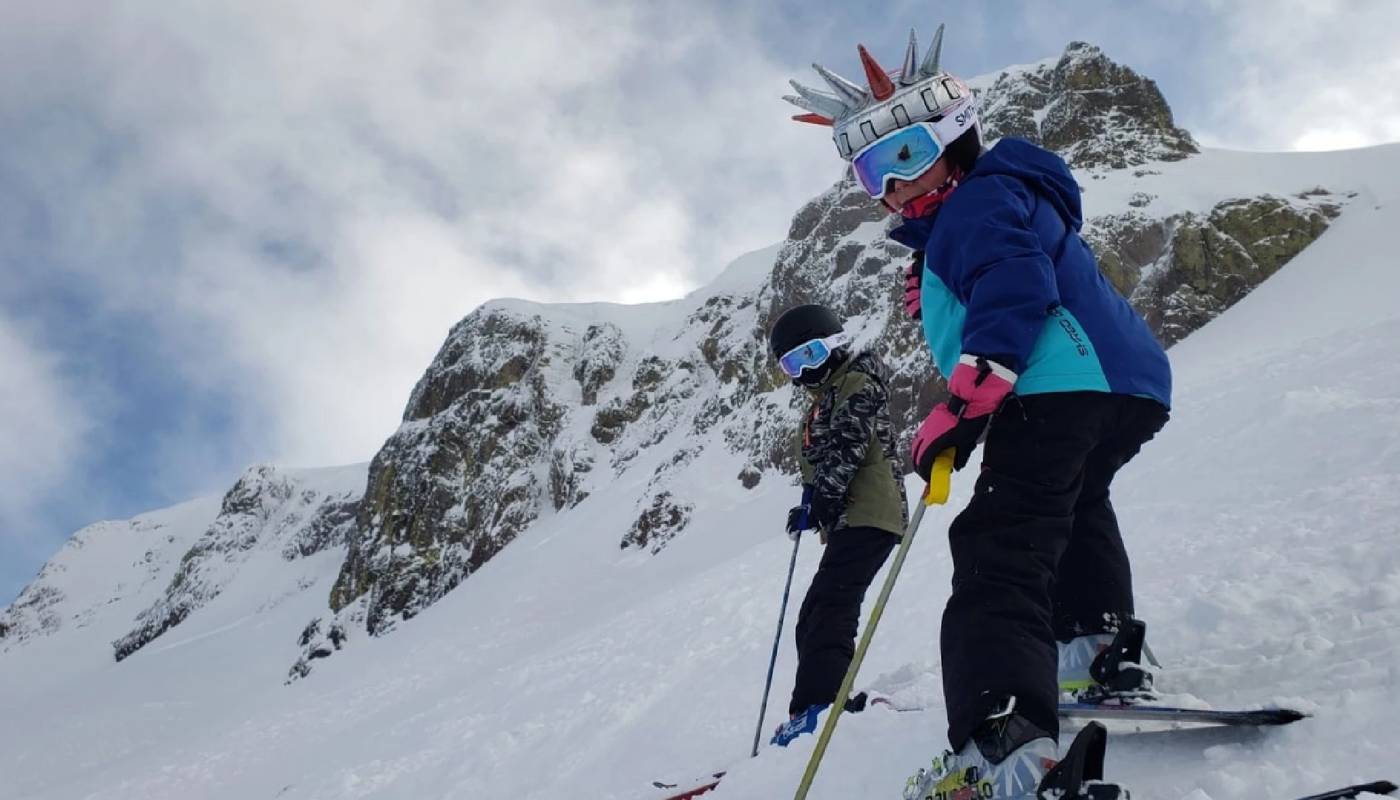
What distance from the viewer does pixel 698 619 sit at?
970 centimetres

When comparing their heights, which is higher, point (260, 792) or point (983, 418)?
point (983, 418)

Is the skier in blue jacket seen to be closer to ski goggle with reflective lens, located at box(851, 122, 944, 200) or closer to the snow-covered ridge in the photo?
ski goggle with reflective lens, located at box(851, 122, 944, 200)

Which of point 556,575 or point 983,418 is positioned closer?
point 983,418

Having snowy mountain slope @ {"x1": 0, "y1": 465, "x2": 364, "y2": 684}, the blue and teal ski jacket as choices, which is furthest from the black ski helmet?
snowy mountain slope @ {"x1": 0, "y1": 465, "x2": 364, "y2": 684}

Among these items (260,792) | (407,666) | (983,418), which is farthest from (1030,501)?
(407,666)

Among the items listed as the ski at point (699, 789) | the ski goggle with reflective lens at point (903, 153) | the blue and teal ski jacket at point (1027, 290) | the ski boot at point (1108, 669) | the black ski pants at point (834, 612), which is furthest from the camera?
the black ski pants at point (834, 612)

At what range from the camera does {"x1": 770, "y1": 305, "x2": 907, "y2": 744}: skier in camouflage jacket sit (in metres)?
3.83

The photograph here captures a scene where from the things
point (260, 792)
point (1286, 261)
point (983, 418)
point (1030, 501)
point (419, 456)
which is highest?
point (419, 456)

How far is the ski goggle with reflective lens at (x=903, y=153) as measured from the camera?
8.30 ft

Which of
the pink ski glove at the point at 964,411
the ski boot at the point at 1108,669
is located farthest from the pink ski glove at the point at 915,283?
the ski boot at the point at 1108,669

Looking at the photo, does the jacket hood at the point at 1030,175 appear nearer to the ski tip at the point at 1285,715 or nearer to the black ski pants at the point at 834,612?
the ski tip at the point at 1285,715

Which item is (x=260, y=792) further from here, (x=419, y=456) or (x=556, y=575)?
(x=419, y=456)

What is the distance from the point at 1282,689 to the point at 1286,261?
22.6 meters

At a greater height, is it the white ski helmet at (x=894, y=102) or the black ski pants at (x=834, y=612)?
the white ski helmet at (x=894, y=102)
